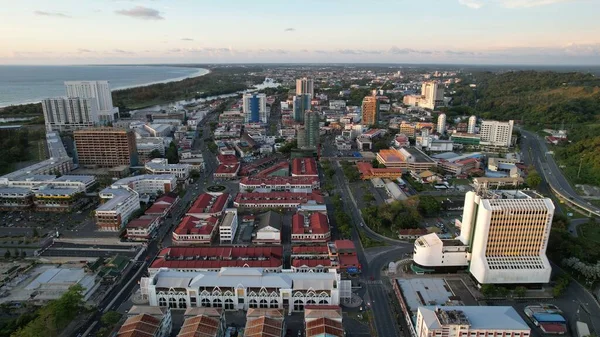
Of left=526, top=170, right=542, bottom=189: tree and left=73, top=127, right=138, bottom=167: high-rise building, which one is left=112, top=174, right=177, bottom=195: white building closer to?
left=73, top=127, right=138, bottom=167: high-rise building

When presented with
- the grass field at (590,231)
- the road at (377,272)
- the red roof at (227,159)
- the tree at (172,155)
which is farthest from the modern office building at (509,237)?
the tree at (172,155)

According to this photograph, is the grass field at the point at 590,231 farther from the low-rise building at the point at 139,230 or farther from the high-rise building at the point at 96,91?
the high-rise building at the point at 96,91

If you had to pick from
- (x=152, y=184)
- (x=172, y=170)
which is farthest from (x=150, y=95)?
(x=152, y=184)

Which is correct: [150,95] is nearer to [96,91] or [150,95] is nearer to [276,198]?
[96,91]

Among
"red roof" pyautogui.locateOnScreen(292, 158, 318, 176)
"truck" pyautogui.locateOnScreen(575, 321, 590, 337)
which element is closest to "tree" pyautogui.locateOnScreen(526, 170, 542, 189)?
"red roof" pyautogui.locateOnScreen(292, 158, 318, 176)

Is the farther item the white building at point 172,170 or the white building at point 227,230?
the white building at point 172,170

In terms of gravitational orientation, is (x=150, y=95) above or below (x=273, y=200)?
above

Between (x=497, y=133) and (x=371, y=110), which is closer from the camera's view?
(x=497, y=133)
